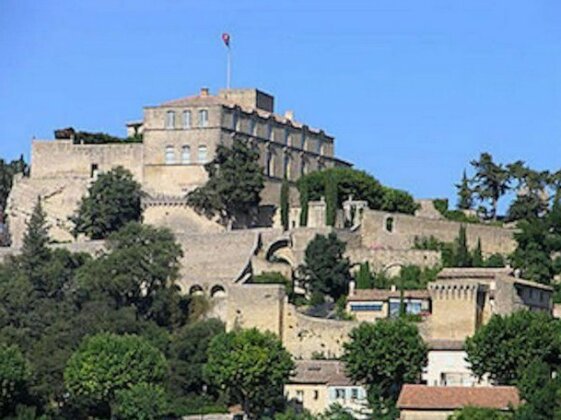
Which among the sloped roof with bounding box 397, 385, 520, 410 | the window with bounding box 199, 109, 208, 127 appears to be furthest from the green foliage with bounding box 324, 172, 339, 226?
the sloped roof with bounding box 397, 385, 520, 410

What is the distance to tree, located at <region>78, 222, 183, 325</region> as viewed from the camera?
3036 inches

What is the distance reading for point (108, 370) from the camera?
69750 millimetres

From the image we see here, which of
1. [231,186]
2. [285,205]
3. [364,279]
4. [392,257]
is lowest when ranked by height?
[364,279]

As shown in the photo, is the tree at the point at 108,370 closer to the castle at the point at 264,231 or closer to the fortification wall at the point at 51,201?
the castle at the point at 264,231

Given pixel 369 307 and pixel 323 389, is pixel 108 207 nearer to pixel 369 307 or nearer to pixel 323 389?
pixel 369 307

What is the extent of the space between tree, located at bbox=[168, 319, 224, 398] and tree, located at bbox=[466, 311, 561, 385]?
9768 mm

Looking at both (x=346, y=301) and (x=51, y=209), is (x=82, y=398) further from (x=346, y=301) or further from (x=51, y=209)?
(x=51, y=209)

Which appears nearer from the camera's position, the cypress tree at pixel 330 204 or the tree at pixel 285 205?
the cypress tree at pixel 330 204

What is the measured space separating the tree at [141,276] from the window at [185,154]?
29.4 feet

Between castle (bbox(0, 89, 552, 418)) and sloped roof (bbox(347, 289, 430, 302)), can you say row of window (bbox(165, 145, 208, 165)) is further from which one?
sloped roof (bbox(347, 289, 430, 302))

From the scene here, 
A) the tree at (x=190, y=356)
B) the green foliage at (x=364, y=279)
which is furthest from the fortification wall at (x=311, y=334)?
the green foliage at (x=364, y=279)

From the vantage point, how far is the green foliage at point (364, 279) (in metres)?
78.3

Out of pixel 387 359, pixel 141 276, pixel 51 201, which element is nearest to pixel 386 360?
pixel 387 359

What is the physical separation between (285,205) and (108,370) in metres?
17.7
